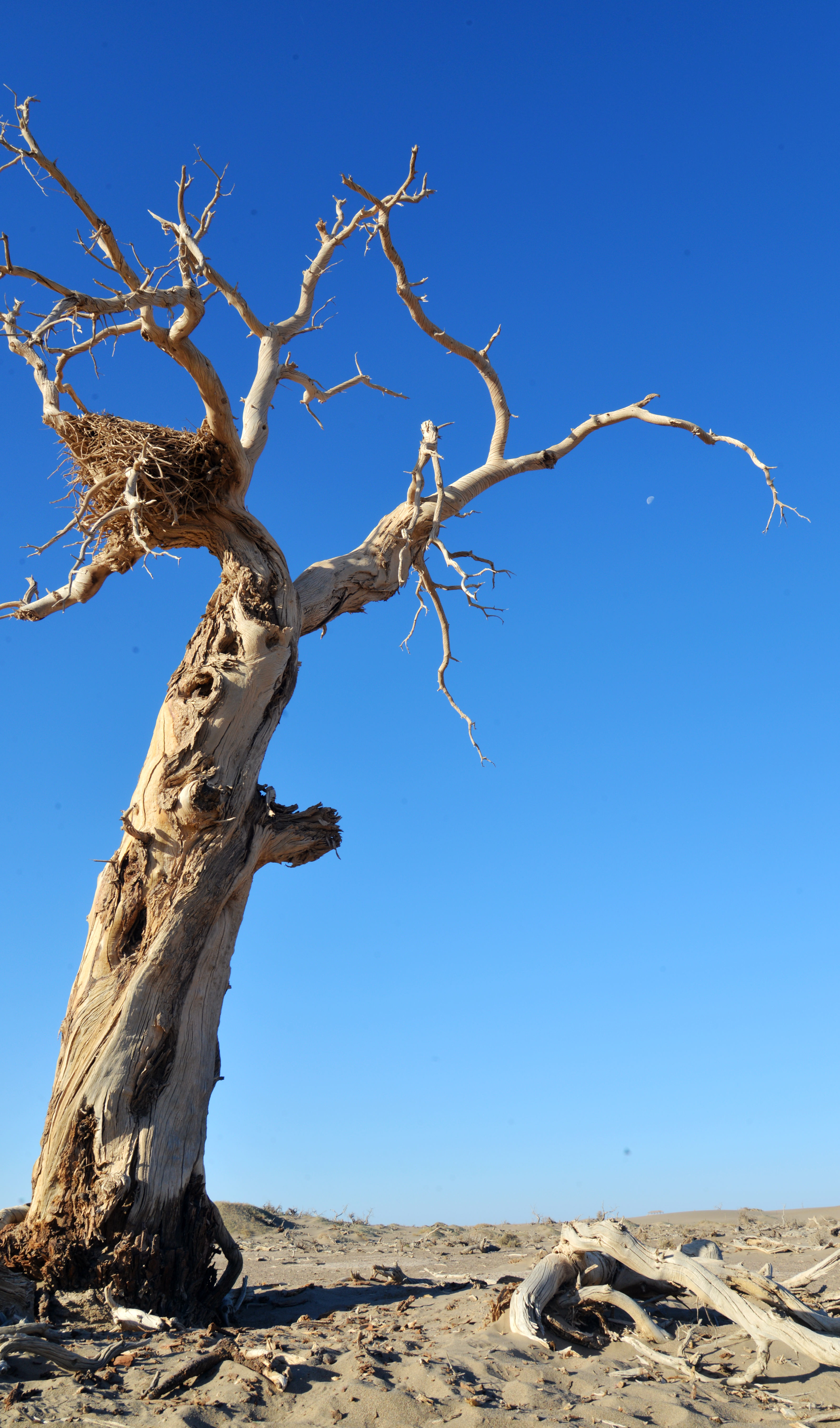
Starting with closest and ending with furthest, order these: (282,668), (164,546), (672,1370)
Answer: (672,1370) < (282,668) < (164,546)

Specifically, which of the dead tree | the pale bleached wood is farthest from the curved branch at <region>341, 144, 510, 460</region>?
the pale bleached wood

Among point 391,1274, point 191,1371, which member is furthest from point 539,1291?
point 391,1274

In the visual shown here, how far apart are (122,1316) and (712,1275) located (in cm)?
291

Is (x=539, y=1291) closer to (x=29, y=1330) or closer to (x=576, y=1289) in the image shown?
(x=576, y=1289)

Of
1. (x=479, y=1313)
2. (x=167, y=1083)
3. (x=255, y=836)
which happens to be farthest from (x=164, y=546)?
(x=479, y=1313)

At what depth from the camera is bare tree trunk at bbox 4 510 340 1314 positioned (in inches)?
207

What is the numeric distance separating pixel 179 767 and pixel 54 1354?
130 inches

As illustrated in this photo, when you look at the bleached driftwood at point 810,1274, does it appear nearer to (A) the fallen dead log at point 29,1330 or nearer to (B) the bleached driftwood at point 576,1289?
(B) the bleached driftwood at point 576,1289

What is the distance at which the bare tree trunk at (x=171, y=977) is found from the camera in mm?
5266

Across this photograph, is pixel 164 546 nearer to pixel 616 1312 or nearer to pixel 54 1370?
pixel 54 1370

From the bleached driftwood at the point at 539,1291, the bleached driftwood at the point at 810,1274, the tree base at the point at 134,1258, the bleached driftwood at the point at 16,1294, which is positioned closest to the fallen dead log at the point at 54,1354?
the bleached driftwood at the point at 16,1294

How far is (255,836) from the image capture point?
6.55 meters

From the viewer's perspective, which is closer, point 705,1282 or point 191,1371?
point 191,1371

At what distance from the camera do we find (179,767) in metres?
6.37
